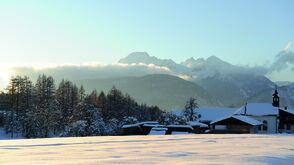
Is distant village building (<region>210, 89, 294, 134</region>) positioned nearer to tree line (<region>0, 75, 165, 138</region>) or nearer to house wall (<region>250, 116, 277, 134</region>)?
house wall (<region>250, 116, 277, 134</region>)

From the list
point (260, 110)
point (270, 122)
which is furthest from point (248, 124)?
point (260, 110)

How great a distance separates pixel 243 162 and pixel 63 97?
9548 cm

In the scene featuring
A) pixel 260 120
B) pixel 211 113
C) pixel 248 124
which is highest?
pixel 211 113

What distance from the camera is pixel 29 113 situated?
82.9 meters

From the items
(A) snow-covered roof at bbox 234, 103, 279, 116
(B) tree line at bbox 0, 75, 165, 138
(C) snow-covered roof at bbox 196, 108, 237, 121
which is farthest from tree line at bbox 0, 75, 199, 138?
(A) snow-covered roof at bbox 234, 103, 279, 116

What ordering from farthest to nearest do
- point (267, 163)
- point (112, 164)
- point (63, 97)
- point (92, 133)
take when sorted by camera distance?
point (63, 97) < point (92, 133) < point (267, 163) < point (112, 164)

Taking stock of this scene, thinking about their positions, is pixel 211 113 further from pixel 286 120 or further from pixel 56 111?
pixel 56 111

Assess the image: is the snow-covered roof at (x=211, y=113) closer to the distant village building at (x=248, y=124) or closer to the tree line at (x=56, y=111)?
the tree line at (x=56, y=111)

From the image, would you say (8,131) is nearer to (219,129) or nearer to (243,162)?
(219,129)

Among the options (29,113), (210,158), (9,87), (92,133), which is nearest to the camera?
(210,158)

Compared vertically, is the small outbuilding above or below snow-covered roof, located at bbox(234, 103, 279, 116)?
below

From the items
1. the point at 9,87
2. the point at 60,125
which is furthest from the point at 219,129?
the point at 9,87

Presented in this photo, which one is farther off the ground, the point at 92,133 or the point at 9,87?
the point at 9,87

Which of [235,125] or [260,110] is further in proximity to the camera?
[260,110]
